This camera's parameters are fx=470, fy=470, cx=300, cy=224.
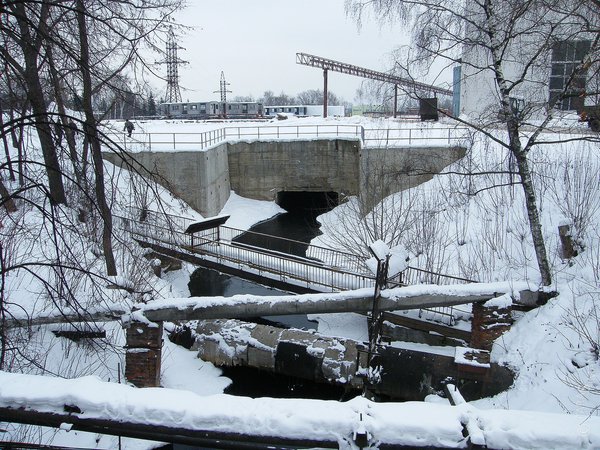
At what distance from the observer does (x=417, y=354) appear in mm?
9352

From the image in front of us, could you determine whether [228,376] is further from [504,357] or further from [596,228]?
[596,228]

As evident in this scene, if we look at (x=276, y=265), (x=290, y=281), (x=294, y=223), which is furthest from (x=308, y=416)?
(x=294, y=223)

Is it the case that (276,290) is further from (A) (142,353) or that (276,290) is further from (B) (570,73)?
(B) (570,73)

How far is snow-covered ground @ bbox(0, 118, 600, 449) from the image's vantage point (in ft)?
7.68

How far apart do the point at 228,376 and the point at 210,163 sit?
629 inches

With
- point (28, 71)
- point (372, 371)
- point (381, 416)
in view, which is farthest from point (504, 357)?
point (28, 71)

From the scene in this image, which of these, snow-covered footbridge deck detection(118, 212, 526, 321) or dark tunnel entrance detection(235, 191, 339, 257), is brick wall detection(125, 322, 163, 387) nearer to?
snow-covered footbridge deck detection(118, 212, 526, 321)

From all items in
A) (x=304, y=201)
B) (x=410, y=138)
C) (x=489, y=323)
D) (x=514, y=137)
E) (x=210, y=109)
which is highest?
(x=210, y=109)

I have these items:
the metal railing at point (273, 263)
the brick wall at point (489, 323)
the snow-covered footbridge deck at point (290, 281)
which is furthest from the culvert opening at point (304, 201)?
the brick wall at point (489, 323)

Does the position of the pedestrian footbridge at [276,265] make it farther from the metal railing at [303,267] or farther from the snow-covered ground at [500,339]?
the snow-covered ground at [500,339]

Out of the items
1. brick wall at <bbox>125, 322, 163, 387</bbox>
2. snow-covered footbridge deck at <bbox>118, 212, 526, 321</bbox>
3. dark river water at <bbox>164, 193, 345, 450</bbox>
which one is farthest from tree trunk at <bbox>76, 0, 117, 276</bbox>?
dark river water at <bbox>164, 193, 345, 450</bbox>

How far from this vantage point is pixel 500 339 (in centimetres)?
880

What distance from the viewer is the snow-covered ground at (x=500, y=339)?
7.68 ft

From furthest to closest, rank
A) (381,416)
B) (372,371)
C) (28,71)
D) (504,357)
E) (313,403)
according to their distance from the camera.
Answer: (372,371), (504,357), (28,71), (313,403), (381,416)
